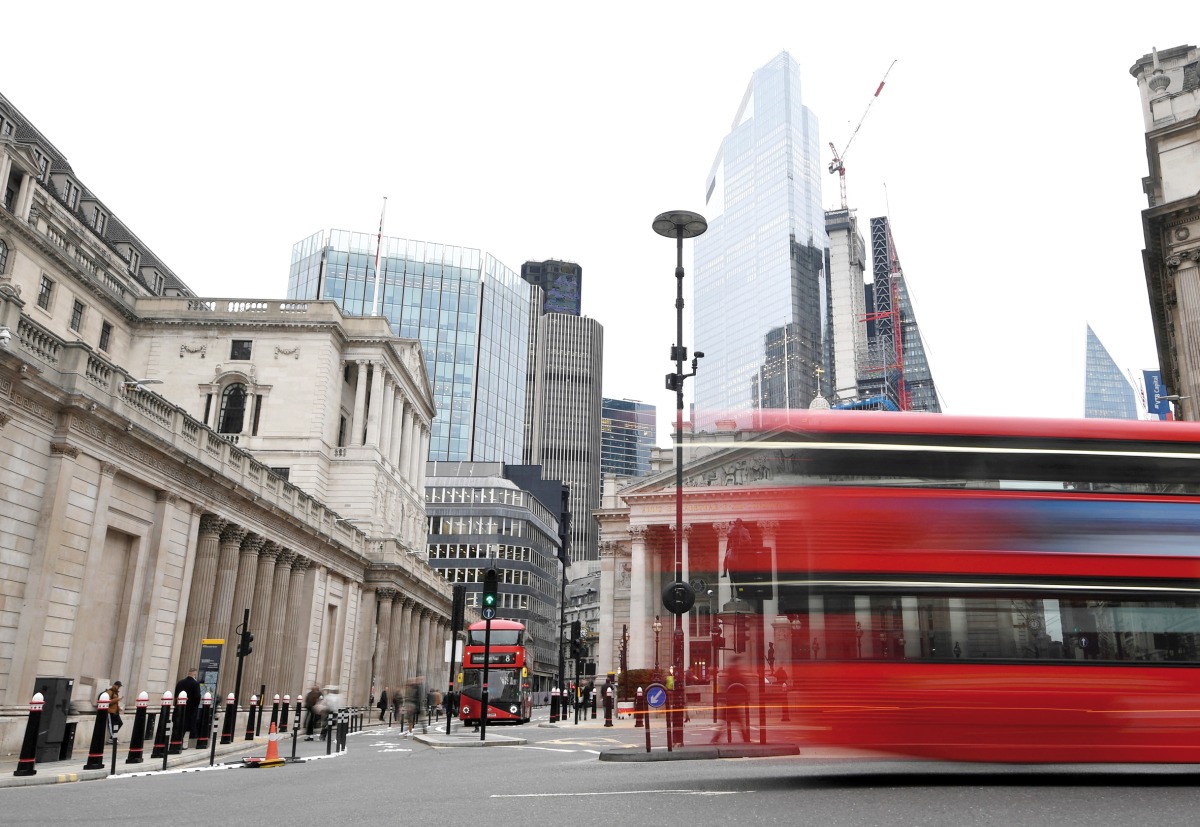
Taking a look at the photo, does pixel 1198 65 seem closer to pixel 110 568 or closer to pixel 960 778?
pixel 960 778

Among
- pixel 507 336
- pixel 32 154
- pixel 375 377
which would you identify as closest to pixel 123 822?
pixel 32 154

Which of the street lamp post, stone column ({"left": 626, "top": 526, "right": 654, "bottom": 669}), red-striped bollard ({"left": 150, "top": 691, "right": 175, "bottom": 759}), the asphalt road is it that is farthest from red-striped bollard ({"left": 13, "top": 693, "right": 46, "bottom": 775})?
stone column ({"left": 626, "top": 526, "right": 654, "bottom": 669})

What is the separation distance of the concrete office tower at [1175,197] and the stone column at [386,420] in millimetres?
45208

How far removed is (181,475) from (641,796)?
2253 centimetres

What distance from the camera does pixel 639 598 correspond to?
7762 cm

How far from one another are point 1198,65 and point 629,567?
5844 cm

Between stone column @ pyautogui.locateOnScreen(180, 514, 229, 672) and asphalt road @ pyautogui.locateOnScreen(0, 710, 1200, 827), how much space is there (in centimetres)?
1632

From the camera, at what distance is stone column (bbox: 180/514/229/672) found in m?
30.5

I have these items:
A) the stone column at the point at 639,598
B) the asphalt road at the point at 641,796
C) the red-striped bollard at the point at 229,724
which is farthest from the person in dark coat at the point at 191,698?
the stone column at the point at 639,598

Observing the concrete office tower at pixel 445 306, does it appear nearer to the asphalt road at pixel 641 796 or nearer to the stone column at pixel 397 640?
the stone column at pixel 397 640

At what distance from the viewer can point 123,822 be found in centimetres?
860

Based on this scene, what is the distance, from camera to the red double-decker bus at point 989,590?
34.6 ft

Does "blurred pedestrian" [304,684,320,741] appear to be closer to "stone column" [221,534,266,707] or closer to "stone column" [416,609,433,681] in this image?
"stone column" [221,534,266,707]

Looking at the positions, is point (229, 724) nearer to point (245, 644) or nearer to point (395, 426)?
point (245, 644)
